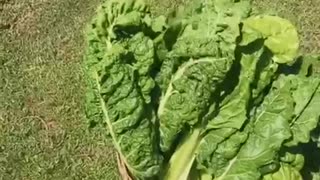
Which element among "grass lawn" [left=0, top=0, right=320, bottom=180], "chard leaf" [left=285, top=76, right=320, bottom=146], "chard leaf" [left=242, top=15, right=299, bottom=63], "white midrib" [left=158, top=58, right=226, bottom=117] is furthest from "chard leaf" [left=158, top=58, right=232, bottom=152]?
"grass lawn" [left=0, top=0, right=320, bottom=180]

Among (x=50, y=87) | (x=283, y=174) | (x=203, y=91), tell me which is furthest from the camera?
(x=50, y=87)

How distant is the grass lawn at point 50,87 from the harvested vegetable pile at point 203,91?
92cm

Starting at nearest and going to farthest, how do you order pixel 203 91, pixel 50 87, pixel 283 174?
1. pixel 203 91
2. pixel 283 174
3. pixel 50 87

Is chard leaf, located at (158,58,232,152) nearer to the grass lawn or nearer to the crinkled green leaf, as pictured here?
the crinkled green leaf

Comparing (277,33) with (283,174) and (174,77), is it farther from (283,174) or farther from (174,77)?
(283,174)

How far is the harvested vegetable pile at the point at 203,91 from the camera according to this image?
9.37 feet

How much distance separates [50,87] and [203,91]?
1.46m

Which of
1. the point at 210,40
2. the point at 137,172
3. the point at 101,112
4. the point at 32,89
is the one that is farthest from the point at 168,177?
the point at 32,89

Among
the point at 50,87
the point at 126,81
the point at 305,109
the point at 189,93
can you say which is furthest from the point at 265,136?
the point at 50,87

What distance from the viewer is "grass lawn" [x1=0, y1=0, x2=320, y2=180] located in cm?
386

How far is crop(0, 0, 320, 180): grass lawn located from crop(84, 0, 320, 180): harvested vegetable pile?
3.03 ft

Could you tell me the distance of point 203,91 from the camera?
9.32ft

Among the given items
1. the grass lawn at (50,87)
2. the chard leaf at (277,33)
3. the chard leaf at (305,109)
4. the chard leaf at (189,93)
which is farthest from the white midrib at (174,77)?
the grass lawn at (50,87)

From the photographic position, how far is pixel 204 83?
2828mm
